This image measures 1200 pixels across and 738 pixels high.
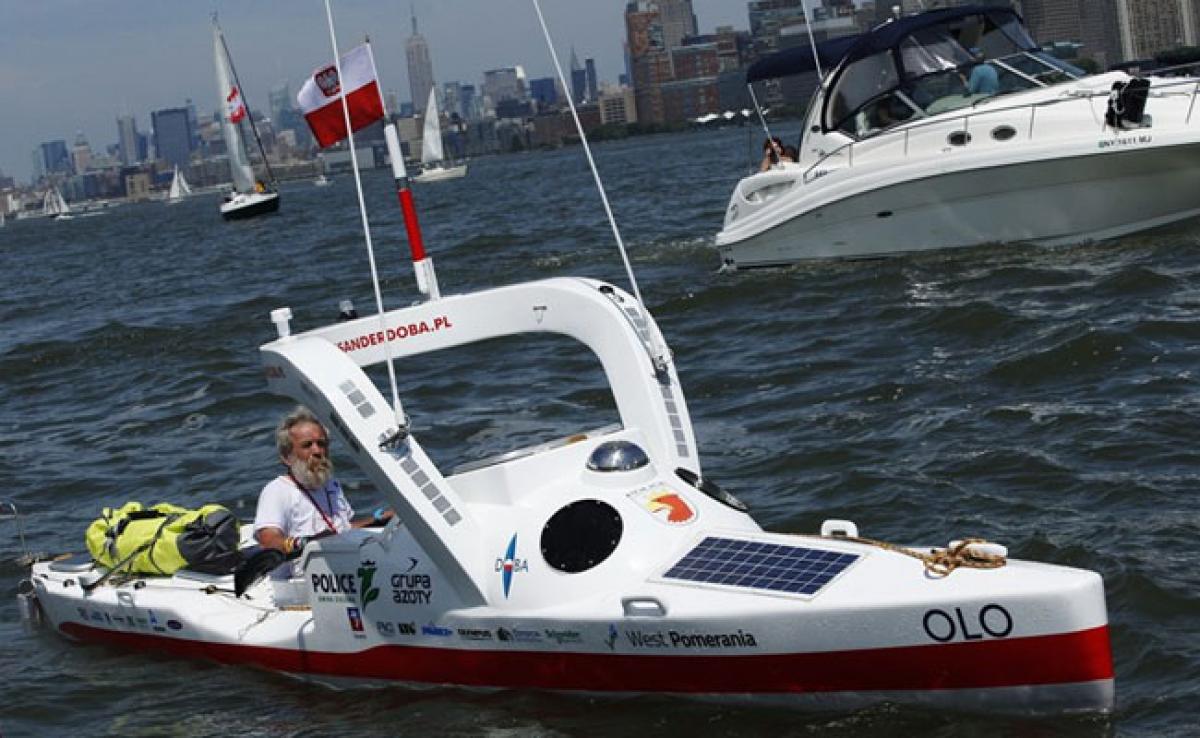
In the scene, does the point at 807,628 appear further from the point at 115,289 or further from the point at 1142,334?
the point at 115,289

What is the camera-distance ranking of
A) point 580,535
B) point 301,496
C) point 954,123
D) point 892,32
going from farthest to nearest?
point 892,32 < point 954,123 < point 301,496 < point 580,535

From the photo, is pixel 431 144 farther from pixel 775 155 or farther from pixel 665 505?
pixel 665 505

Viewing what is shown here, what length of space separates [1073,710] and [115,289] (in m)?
35.5

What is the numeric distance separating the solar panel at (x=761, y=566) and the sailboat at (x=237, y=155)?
75.1 m

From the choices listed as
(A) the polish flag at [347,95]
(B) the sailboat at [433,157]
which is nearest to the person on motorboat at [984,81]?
(A) the polish flag at [347,95]

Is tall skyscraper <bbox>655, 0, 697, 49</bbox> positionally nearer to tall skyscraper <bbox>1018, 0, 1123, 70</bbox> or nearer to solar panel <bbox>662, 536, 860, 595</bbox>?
tall skyscraper <bbox>1018, 0, 1123, 70</bbox>

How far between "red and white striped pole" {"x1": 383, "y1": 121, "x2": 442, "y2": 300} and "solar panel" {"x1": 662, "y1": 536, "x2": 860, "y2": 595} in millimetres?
1944

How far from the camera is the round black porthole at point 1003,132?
19719 millimetres

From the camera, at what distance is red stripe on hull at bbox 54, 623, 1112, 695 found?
7379mm

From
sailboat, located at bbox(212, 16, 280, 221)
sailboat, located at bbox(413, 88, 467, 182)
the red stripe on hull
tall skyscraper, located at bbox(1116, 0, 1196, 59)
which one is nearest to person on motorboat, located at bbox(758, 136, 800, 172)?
the red stripe on hull

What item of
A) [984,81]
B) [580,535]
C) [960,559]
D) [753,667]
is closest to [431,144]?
[984,81]

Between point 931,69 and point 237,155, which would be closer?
point 931,69

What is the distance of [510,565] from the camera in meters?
8.53

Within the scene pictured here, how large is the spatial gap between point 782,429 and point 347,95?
6009 mm
